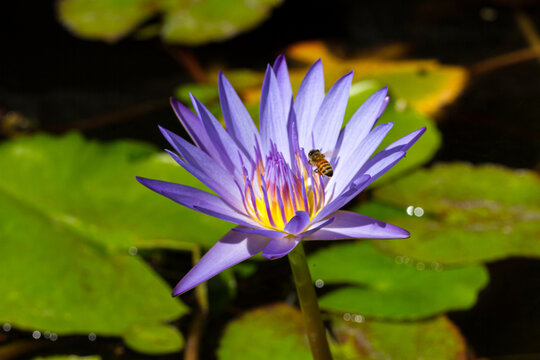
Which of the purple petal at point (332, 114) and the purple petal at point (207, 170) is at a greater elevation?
the purple petal at point (332, 114)

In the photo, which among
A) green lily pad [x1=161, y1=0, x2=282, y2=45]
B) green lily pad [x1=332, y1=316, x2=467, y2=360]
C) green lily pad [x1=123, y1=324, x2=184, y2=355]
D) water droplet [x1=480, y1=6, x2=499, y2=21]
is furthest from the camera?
water droplet [x1=480, y1=6, x2=499, y2=21]

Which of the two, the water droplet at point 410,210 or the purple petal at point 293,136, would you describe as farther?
the water droplet at point 410,210

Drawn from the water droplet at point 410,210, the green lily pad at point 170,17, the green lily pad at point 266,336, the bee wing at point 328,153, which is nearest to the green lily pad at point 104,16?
the green lily pad at point 170,17

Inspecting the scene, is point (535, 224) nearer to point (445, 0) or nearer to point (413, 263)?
point (413, 263)

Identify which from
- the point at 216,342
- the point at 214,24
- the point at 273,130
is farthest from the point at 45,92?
the point at 273,130

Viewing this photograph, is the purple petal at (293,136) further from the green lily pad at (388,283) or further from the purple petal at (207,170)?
the green lily pad at (388,283)

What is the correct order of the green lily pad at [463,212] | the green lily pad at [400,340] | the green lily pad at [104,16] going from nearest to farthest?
the green lily pad at [400,340], the green lily pad at [463,212], the green lily pad at [104,16]

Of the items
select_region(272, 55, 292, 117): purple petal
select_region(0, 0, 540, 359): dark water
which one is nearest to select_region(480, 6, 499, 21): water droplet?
select_region(0, 0, 540, 359): dark water

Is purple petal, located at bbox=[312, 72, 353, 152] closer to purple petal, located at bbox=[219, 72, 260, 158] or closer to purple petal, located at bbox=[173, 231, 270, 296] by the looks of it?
purple petal, located at bbox=[219, 72, 260, 158]
